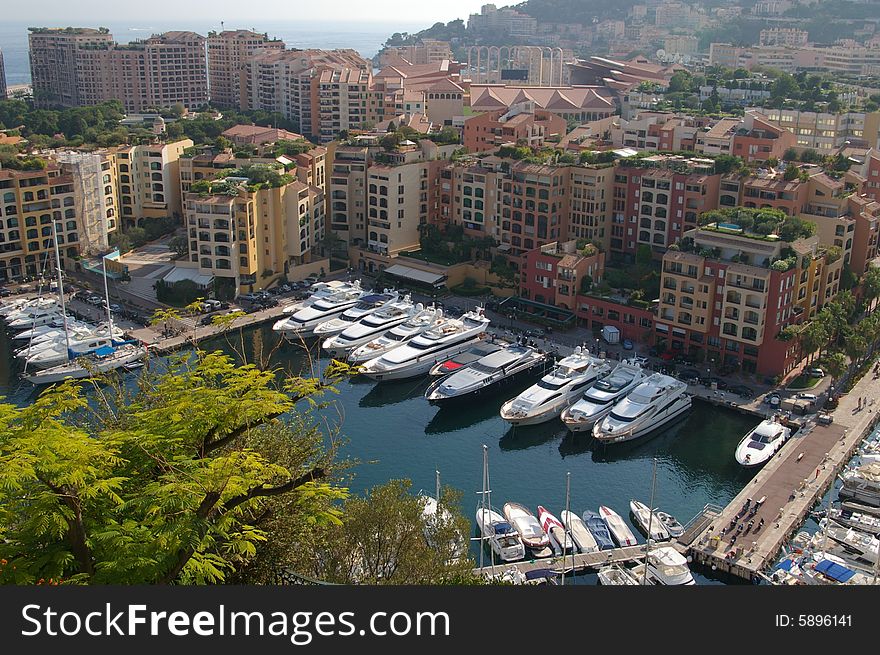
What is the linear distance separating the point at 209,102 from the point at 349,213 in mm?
46252

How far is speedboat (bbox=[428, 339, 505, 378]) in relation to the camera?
3319 cm

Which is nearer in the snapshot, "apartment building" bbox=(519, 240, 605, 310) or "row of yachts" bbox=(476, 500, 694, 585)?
"row of yachts" bbox=(476, 500, 694, 585)

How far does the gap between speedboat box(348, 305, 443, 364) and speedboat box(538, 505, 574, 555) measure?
40.4ft

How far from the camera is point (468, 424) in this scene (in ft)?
101

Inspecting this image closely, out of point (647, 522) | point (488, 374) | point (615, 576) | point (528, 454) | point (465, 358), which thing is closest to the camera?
point (615, 576)

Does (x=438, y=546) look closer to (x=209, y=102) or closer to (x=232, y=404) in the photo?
(x=232, y=404)

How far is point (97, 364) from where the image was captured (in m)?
33.1

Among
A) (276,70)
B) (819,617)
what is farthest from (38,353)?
(276,70)

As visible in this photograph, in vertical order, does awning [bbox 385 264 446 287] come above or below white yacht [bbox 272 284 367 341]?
above

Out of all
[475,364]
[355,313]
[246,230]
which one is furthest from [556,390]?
[246,230]

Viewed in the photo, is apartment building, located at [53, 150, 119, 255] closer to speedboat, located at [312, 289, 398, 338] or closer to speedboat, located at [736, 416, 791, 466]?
speedboat, located at [312, 289, 398, 338]

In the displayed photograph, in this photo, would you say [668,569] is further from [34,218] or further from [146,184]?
[146,184]

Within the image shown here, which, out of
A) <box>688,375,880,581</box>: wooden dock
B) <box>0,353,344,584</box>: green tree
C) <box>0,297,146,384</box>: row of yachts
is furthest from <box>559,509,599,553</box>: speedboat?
<box>0,297,146,384</box>: row of yachts

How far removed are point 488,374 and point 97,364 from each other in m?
13.9
